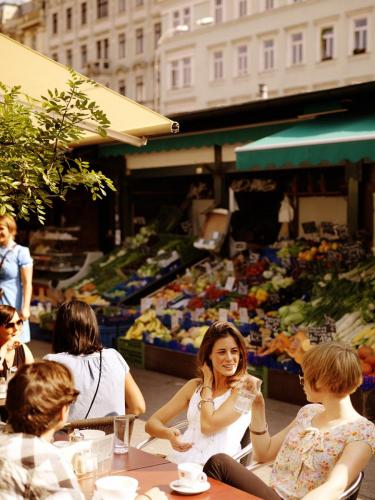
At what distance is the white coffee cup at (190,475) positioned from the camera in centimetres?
273

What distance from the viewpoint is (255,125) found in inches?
356

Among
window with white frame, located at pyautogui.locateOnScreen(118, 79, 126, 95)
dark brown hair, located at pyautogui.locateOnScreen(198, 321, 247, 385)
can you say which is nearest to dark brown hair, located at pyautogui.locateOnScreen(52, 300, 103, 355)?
dark brown hair, located at pyautogui.locateOnScreen(198, 321, 247, 385)

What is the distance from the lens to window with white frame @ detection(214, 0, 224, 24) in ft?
123

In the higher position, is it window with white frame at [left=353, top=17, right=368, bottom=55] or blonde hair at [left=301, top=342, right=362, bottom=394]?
window with white frame at [left=353, top=17, right=368, bottom=55]

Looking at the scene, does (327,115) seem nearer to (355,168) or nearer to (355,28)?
(355,168)

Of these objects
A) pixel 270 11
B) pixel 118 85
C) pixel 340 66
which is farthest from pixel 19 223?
pixel 118 85

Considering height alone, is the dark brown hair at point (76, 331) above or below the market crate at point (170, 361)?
above

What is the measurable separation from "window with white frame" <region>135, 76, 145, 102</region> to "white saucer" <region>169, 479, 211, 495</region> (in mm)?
42157

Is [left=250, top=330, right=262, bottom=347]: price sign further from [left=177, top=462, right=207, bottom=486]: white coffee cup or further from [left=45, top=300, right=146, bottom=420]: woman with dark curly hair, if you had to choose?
[left=177, top=462, right=207, bottom=486]: white coffee cup

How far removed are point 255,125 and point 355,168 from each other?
1465 millimetres

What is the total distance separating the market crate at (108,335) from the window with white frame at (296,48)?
26677mm

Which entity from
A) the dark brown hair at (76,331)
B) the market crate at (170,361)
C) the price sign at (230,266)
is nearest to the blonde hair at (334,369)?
the dark brown hair at (76,331)

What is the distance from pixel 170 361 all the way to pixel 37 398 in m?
6.09

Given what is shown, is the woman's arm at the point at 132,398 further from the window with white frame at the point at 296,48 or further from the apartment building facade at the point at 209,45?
the window with white frame at the point at 296,48
